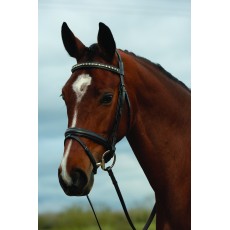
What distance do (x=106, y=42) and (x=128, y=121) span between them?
14.2 inches

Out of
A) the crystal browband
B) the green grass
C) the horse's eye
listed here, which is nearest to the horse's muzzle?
the horse's eye

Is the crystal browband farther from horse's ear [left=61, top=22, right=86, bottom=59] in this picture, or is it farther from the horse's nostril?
the horse's nostril

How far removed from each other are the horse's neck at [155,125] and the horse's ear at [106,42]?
0.12m

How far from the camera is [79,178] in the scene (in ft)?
5.54

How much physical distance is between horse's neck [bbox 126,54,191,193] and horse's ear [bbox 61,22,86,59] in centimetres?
23

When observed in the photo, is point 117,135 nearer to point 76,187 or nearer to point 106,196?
point 76,187

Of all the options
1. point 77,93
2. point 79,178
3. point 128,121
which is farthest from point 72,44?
point 79,178

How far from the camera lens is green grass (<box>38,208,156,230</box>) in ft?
7.44

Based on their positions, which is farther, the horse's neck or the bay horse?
the horse's neck

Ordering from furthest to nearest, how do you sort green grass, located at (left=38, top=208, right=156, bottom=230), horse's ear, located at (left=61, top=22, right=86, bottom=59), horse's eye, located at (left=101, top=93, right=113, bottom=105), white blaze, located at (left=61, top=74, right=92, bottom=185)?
1. green grass, located at (left=38, top=208, right=156, bottom=230)
2. horse's ear, located at (left=61, top=22, right=86, bottom=59)
3. horse's eye, located at (left=101, top=93, right=113, bottom=105)
4. white blaze, located at (left=61, top=74, right=92, bottom=185)

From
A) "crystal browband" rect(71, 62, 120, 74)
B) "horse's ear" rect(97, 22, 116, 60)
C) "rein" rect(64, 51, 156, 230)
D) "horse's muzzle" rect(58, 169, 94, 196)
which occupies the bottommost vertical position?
"horse's muzzle" rect(58, 169, 94, 196)

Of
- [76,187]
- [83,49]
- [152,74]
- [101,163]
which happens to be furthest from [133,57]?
[76,187]
